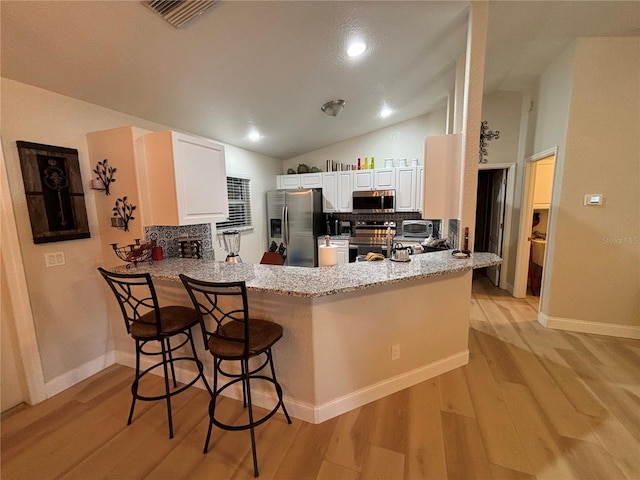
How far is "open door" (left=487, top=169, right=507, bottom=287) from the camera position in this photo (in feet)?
13.6

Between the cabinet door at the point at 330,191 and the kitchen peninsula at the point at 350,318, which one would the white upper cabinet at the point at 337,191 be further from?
the kitchen peninsula at the point at 350,318

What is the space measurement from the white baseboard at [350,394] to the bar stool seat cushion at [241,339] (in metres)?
0.57

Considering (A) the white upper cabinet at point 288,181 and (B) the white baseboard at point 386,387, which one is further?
(A) the white upper cabinet at point 288,181

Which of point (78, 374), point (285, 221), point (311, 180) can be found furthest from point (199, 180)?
point (311, 180)

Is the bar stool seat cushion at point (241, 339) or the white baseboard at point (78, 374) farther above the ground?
the bar stool seat cushion at point (241, 339)

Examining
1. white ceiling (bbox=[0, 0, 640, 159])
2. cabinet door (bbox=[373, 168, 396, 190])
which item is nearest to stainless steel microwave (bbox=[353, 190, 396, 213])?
cabinet door (bbox=[373, 168, 396, 190])

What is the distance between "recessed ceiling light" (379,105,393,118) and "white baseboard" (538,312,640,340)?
11.0 feet

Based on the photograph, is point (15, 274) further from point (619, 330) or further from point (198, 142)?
point (619, 330)

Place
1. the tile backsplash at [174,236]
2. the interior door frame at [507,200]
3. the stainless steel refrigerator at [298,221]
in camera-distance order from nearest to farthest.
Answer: the tile backsplash at [174,236] → the interior door frame at [507,200] → the stainless steel refrigerator at [298,221]

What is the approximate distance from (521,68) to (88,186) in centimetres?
478

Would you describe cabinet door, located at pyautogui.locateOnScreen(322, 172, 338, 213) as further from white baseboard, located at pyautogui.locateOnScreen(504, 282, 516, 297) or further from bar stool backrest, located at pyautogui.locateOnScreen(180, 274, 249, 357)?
bar stool backrest, located at pyautogui.locateOnScreen(180, 274, 249, 357)

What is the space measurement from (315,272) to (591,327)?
10.7ft

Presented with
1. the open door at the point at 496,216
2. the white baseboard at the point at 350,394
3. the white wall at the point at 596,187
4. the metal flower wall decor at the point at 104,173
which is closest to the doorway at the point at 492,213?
the open door at the point at 496,216

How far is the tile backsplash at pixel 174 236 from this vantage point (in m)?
2.45
